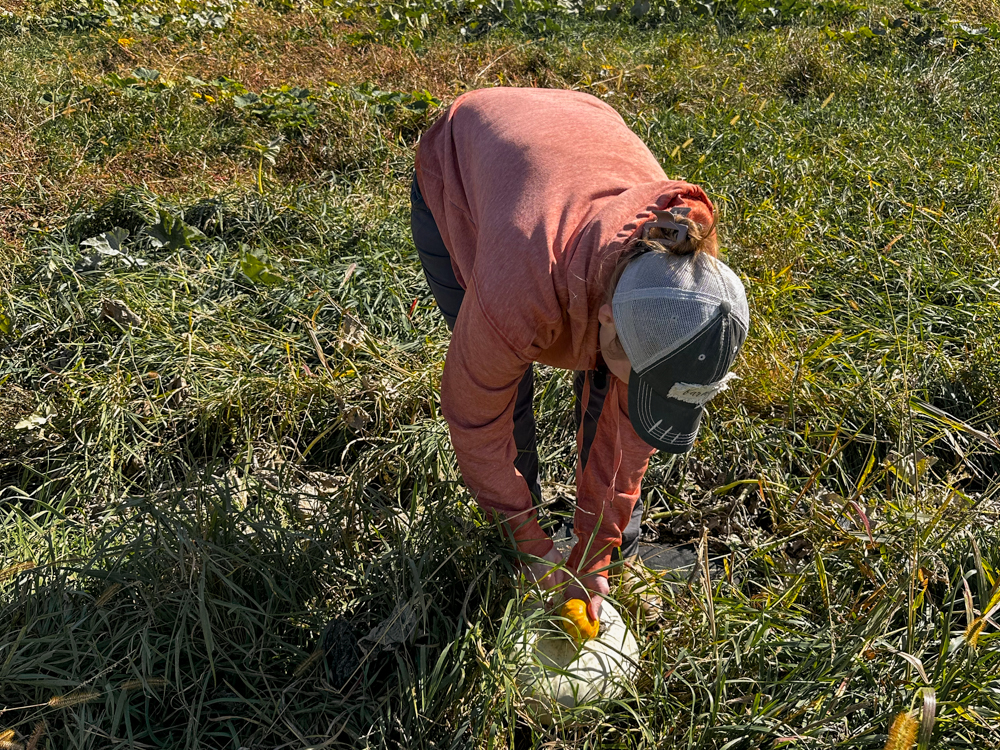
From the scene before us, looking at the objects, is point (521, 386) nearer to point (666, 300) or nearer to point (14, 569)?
point (666, 300)

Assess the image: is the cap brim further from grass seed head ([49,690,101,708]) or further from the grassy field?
grass seed head ([49,690,101,708])

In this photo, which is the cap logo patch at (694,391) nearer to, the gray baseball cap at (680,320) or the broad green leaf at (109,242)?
the gray baseball cap at (680,320)

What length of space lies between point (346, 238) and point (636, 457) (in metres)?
2.29

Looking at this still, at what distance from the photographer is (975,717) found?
1734 mm

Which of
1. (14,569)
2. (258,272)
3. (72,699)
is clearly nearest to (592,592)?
(72,699)

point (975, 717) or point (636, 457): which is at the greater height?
point (636, 457)

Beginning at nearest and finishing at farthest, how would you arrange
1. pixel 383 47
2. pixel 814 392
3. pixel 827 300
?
1. pixel 814 392
2. pixel 827 300
3. pixel 383 47

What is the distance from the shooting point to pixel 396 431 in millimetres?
2629

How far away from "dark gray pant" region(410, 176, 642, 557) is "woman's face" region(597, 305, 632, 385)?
52 centimetres

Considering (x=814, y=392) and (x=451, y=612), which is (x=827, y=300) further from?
(x=451, y=612)

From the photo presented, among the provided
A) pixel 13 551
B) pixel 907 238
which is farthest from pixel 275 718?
pixel 907 238

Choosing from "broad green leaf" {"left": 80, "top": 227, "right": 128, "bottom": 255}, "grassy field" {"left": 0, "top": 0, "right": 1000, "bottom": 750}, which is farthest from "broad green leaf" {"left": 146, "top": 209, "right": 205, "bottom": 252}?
"broad green leaf" {"left": 80, "top": 227, "right": 128, "bottom": 255}

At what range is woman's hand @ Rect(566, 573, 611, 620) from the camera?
1.91 m

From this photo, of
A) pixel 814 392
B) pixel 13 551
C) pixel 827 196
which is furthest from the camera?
pixel 827 196
